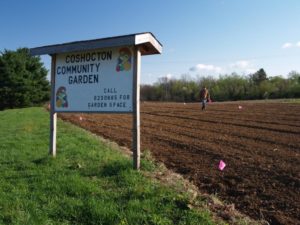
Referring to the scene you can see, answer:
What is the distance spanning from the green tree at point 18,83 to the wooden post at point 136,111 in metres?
50.0

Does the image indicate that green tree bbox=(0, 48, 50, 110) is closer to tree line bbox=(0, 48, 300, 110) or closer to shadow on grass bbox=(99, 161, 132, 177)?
tree line bbox=(0, 48, 300, 110)

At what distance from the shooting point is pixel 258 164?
8.05m

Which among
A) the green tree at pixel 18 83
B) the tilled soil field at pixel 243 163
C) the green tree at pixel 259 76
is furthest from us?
the green tree at pixel 259 76

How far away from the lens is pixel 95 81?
26.1 feet

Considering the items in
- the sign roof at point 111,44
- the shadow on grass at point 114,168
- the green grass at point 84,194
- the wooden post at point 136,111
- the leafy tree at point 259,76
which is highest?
the leafy tree at point 259,76

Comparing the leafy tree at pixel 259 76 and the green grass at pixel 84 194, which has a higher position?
the leafy tree at pixel 259 76

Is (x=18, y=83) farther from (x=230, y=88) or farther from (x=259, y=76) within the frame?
(x=259, y=76)

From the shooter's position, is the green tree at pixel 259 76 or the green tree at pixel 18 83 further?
the green tree at pixel 259 76

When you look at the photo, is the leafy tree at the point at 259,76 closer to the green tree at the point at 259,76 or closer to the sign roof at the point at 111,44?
the green tree at the point at 259,76

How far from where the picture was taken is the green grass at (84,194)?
4.82 m

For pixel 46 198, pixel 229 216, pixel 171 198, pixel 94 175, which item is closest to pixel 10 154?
pixel 94 175

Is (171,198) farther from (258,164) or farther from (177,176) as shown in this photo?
(258,164)

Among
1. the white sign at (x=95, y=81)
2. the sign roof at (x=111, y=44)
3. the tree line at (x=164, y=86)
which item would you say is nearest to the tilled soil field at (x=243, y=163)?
Answer: the white sign at (x=95, y=81)

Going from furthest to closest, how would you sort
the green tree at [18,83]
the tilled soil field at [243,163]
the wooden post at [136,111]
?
the green tree at [18,83] < the wooden post at [136,111] < the tilled soil field at [243,163]
